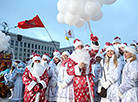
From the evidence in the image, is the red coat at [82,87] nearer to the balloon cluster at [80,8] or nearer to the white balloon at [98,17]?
the balloon cluster at [80,8]

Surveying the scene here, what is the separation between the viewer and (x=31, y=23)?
7.67 m

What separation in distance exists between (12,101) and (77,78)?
407cm

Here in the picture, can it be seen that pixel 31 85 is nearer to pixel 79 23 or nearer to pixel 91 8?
pixel 79 23

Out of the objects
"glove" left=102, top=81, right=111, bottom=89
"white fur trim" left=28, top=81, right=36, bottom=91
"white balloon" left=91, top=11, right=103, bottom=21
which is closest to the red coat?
"glove" left=102, top=81, right=111, bottom=89

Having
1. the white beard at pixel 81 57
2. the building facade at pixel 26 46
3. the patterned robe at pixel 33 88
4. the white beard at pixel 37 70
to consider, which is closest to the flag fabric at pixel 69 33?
the white beard at pixel 37 70

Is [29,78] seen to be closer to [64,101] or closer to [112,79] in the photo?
[64,101]

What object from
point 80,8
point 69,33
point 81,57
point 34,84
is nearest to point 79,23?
point 80,8

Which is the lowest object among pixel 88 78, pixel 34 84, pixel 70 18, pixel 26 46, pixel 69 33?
pixel 34 84

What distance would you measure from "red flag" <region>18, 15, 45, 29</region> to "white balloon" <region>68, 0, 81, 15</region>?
4.45 m

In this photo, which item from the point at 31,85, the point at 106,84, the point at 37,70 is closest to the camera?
the point at 106,84

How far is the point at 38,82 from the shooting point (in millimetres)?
4246

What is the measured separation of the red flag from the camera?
7.69m

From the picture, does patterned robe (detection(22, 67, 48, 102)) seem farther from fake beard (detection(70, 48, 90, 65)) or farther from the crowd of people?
fake beard (detection(70, 48, 90, 65))

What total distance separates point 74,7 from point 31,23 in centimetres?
461
